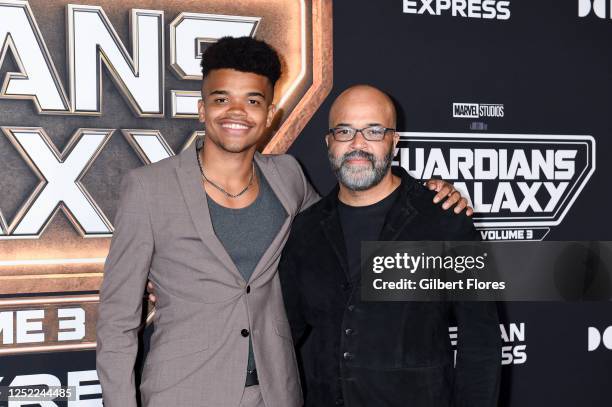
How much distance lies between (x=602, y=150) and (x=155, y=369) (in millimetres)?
2684

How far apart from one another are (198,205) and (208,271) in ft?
0.70

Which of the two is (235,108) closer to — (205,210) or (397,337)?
(205,210)

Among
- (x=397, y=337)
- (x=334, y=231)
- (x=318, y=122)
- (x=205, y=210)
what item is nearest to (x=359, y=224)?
(x=334, y=231)

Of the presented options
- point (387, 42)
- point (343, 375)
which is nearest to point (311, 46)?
point (387, 42)

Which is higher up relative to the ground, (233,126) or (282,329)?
(233,126)

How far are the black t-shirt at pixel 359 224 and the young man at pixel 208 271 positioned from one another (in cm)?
20

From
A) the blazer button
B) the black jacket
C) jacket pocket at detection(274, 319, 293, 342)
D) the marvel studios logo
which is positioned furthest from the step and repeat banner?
jacket pocket at detection(274, 319, 293, 342)

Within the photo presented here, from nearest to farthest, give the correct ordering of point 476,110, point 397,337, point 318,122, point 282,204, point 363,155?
point 397,337 → point 363,155 → point 282,204 → point 318,122 → point 476,110

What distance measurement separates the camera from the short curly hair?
2139 mm

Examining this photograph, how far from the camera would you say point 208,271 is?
201 cm

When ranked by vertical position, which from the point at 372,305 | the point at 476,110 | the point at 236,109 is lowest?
the point at 372,305

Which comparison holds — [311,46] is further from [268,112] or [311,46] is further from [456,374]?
[456,374]

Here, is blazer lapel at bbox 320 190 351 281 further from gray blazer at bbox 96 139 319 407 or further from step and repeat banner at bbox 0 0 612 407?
step and repeat banner at bbox 0 0 612 407

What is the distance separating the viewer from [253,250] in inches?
82.1
